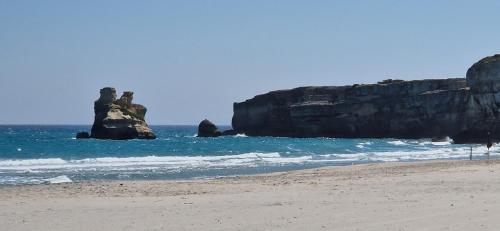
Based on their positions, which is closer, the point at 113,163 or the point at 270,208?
the point at 270,208

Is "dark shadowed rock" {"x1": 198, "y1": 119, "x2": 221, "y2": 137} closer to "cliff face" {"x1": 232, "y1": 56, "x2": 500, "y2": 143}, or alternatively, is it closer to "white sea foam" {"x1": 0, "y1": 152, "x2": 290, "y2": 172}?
"cliff face" {"x1": 232, "y1": 56, "x2": 500, "y2": 143}

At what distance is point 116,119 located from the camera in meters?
86.6

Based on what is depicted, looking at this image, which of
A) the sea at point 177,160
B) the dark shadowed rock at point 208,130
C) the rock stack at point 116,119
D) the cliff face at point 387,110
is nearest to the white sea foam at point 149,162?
the sea at point 177,160

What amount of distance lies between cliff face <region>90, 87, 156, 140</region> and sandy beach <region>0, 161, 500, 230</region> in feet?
224

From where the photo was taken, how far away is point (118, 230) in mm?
10273

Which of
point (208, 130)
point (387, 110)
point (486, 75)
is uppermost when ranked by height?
point (486, 75)

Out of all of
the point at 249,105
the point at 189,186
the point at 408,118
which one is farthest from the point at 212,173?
the point at 249,105

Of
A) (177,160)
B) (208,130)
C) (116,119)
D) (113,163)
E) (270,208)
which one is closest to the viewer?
(270,208)

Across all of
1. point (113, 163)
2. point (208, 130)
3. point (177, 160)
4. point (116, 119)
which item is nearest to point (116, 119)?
point (116, 119)

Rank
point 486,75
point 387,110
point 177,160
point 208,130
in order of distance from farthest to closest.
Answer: point 208,130, point 387,110, point 486,75, point 177,160

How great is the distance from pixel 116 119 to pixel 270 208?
75.9 metres

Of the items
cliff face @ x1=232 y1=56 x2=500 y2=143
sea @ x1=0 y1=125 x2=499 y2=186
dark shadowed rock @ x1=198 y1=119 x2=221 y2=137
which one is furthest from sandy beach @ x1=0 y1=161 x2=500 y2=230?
dark shadowed rock @ x1=198 y1=119 x2=221 y2=137

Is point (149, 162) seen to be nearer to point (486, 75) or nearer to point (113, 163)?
point (113, 163)

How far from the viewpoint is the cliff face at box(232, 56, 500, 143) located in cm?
7388
